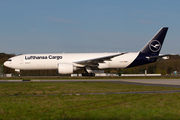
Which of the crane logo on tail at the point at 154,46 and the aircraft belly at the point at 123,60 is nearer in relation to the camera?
the aircraft belly at the point at 123,60

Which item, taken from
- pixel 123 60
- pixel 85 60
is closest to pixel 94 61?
pixel 85 60

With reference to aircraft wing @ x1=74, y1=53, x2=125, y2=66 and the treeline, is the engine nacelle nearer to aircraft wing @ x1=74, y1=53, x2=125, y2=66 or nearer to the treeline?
aircraft wing @ x1=74, y1=53, x2=125, y2=66

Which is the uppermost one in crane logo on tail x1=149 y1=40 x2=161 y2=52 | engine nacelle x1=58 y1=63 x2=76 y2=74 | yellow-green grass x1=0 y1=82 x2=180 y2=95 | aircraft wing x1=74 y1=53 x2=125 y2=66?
crane logo on tail x1=149 y1=40 x2=161 y2=52

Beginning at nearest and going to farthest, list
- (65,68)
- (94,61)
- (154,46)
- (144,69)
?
(65,68) → (94,61) → (154,46) → (144,69)

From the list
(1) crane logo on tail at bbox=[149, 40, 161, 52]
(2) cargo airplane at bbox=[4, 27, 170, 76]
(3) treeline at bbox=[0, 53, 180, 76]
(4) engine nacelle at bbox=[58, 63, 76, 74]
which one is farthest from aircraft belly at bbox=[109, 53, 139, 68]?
(3) treeline at bbox=[0, 53, 180, 76]

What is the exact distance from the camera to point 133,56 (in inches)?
1284

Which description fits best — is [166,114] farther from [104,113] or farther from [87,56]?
[87,56]

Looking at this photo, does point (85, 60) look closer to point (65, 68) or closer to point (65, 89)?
point (65, 68)

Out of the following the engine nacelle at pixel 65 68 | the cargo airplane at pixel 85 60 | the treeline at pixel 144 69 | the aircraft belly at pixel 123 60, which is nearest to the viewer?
the engine nacelle at pixel 65 68

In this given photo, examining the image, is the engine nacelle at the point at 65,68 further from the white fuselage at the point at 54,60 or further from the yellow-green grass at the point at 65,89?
the yellow-green grass at the point at 65,89

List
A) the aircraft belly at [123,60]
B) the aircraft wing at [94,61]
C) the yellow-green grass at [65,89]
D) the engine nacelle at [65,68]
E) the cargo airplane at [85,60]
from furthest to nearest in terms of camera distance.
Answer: the aircraft belly at [123,60] < the cargo airplane at [85,60] < the aircraft wing at [94,61] < the engine nacelle at [65,68] < the yellow-green grass at [65,89]

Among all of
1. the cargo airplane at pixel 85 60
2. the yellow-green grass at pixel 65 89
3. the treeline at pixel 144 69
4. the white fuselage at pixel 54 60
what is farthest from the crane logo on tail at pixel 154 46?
the yellow-green grass at pixel 65 89

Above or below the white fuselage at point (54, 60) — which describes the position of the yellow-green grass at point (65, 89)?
below

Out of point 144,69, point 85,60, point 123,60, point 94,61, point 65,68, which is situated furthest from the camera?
point 144,69
